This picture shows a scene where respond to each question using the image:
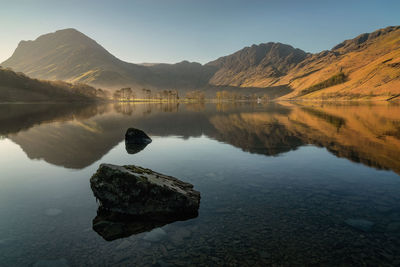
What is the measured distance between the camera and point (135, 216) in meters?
12.2

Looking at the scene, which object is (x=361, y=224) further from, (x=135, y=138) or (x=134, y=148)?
(x=135, y=138)

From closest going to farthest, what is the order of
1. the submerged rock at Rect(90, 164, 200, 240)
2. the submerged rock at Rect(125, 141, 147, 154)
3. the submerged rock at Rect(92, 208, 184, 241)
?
the submerged rock at Rect(92, 208, 184, 241) → the submerged rock at Rect(90, 164, 200, 240) → the submerged rock at Rect(125, 141, 147, 154)

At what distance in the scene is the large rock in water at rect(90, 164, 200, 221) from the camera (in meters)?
12.4

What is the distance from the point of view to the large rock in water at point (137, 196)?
12.4m

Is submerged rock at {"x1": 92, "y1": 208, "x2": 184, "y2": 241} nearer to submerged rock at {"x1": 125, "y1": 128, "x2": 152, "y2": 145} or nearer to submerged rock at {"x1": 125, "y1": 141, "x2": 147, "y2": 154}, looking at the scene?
submerged rock at {"x1": 125, "y1": 141, "x2": 147, "y2": 154}

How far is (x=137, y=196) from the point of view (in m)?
12.4

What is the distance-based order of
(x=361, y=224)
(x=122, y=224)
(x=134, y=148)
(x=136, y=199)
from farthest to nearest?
(x=134, y=148)
(x=136, y=199)
(x=122, y=224)
(x=361, y=224)

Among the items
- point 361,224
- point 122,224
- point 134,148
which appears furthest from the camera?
point 134,148

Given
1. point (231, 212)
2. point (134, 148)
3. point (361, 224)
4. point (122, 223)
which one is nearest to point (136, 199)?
point (122, 223)

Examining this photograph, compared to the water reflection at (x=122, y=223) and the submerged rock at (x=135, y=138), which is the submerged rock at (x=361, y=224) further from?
the submerged rock at (x=135, y=138)

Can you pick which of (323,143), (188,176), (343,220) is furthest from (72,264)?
(323,143)

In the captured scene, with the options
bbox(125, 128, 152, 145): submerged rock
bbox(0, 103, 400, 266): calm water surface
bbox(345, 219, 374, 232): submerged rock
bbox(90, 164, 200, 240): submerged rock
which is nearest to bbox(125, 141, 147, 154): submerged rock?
bbox(125, 128, 152, 145): submerged rock

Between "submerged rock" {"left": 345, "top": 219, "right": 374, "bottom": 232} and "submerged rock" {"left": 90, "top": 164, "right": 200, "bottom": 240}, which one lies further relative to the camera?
"submerged rock" {"left": 90, "top": 164, "right": 200, "bottom": 240}

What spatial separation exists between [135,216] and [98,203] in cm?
314
